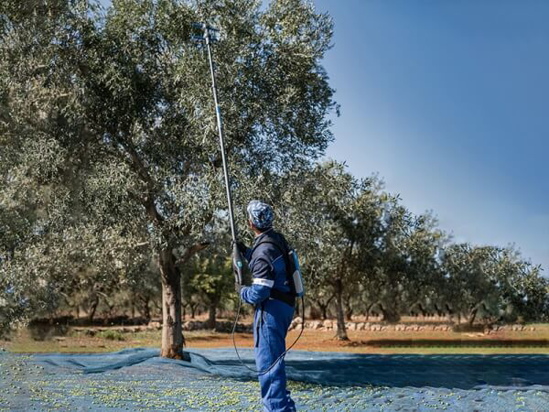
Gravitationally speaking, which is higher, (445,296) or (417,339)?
(445,296)

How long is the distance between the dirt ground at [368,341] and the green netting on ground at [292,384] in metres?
7.49

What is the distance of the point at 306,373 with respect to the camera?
49.1 ft

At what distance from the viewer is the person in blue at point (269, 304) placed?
6.30 meters

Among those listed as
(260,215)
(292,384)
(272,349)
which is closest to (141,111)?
(292,384)

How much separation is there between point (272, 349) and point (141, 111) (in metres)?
10.1

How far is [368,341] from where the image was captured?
1302 inches

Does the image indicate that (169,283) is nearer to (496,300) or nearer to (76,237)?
(76,237)

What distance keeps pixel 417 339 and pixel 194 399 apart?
26.5 metres

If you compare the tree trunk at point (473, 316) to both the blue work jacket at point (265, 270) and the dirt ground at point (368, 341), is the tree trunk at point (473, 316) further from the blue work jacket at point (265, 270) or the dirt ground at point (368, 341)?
the blue work jacket at point (265, 270)

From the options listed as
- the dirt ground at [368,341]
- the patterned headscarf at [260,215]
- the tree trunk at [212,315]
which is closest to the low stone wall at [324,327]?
the tree trunk at [212,315]

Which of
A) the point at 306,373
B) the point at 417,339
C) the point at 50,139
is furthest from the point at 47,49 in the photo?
the point at 417,339

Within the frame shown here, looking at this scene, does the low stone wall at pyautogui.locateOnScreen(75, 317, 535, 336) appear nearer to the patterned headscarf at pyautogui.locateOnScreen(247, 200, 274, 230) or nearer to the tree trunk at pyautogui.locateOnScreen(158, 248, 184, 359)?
the tree trunk at pyautogui.locateOnScreen(158, 248, 184, 359)

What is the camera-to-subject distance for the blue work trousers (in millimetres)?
6289

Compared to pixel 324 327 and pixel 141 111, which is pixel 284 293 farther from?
pixel 324 327
